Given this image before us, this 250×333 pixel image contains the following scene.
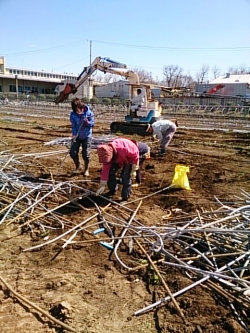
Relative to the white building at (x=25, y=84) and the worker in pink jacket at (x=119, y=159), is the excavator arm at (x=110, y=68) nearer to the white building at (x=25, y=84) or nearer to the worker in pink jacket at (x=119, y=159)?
the worker in pink jacket at (x=119, y=159)

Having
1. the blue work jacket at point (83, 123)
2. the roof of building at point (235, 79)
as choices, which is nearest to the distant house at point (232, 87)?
the roof of building at point (235, 79)

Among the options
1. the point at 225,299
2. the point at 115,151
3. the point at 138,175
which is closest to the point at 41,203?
the point at 115,151

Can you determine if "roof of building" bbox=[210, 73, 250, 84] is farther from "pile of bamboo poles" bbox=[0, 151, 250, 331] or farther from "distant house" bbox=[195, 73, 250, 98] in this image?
"pile of bamboo poles" bbox=[0, 151, 250, 331]

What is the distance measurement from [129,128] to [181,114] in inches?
452

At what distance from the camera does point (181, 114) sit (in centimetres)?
2492

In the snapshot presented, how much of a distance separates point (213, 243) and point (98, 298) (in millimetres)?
1572

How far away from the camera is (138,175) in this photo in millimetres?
6785

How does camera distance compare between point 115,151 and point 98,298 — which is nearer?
point 98,298

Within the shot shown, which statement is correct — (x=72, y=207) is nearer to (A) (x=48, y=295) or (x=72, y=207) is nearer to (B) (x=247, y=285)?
(A) (x=48, y=295)

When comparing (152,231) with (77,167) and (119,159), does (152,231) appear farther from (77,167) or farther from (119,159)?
(77,167)

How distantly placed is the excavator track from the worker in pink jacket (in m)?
8.74

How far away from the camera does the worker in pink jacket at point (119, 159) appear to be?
5051mm

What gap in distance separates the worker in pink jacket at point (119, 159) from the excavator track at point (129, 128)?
8740mm

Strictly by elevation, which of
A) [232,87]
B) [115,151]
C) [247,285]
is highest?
[232,87]
